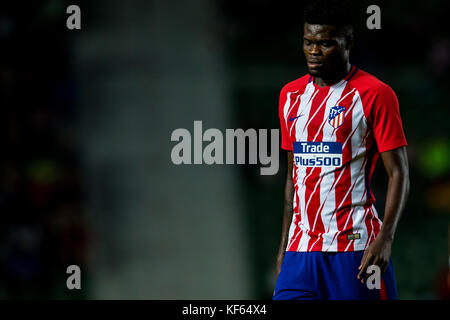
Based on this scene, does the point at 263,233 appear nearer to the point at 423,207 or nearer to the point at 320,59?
the point at 423,207

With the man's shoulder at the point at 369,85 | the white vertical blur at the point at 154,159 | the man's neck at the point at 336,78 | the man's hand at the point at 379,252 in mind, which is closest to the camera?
the man's hand at the point at 379,252

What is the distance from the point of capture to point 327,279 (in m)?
3.54

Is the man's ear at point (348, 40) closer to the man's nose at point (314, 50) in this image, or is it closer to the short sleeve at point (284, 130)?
the man's nose at point (314, 50)

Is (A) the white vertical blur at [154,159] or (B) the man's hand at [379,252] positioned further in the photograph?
(A) the white vertical blur at [154,159]

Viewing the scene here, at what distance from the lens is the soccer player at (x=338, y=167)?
3.35 meters

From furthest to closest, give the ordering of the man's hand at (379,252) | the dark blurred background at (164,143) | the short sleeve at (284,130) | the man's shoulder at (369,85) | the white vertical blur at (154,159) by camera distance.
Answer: the white vertical blur at (154,159) → the dark blurred background at (164,143) → the short sleeve at (284,130) → the man's shoulder at (369,85) → the man's hand at (379,252)

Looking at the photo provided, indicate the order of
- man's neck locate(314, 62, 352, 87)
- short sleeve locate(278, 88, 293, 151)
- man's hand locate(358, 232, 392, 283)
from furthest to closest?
1. short sleeve locate(278, 88, 293, 151)
2. man's neck locate(314, 62, 352, 87)
3. man's hand locate(358, 232, 392, 283)

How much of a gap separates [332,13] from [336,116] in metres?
0.50

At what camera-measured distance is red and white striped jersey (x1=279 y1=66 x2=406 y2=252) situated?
3.41 m

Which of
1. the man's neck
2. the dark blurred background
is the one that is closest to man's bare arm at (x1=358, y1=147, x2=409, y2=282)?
the man's neck

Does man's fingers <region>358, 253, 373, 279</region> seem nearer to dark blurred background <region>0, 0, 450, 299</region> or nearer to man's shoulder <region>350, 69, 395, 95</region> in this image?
man's shoulder <region>350, 69, 395, 95</region>

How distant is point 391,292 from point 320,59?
3.96 feet

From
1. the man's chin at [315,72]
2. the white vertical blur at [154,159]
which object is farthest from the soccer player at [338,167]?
the white vertical blur at [154,159]

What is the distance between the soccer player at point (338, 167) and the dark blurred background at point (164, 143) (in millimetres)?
4750
